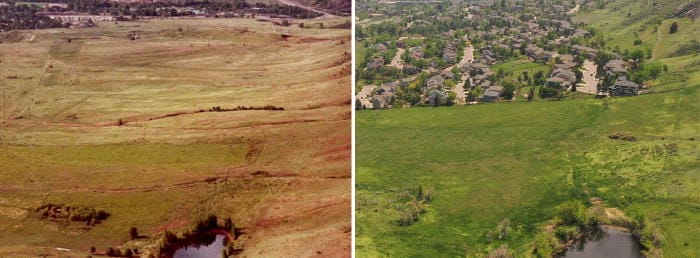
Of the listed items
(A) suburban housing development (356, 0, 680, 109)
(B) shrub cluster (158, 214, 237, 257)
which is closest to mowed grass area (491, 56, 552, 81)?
(A) suburban housing development (356, 0, 680, 109)

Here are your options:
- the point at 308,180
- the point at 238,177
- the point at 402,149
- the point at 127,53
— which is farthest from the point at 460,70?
the point at 127,53

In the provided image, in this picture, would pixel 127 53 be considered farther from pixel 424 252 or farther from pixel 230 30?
pixel 424 252

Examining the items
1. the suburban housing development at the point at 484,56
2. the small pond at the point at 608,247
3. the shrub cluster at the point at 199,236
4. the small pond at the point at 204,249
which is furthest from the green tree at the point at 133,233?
the small pond at the point at 608,247

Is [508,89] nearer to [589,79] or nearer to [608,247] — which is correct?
[589,79]

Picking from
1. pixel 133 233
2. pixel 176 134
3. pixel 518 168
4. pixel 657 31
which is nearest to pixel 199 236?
pixel 133 233

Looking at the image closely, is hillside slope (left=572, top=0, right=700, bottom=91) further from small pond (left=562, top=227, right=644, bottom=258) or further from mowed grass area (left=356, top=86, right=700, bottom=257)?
small pond (left=562, top=227, right=644, bottom=258)

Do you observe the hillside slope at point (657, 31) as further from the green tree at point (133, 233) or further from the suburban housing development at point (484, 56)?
the green tree at point (133, 233)
